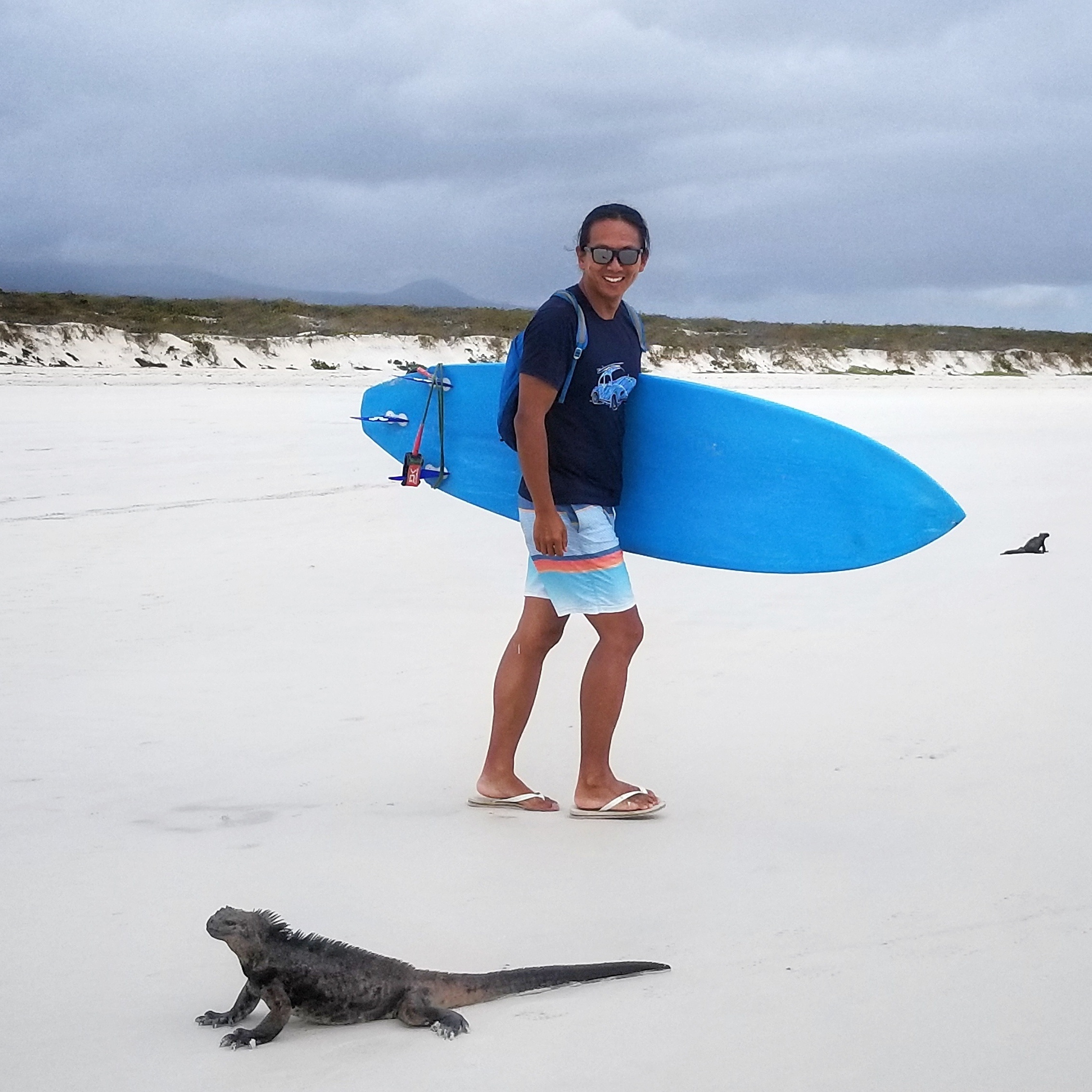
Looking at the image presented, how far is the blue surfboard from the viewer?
151 inches

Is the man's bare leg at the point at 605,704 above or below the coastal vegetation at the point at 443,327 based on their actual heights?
below

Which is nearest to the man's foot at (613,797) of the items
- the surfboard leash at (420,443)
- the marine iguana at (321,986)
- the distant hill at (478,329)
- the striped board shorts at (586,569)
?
the striped board shorts at (586,569)

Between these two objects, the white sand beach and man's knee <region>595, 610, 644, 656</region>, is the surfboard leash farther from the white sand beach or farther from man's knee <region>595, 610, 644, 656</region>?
man's knee <region>595, 610, 644, 656</region>

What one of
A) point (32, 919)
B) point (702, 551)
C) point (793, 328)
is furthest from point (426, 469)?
point (793, 328)

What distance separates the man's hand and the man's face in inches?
21.0

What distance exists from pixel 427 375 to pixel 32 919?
2.14 metres

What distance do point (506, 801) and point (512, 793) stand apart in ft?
0.08

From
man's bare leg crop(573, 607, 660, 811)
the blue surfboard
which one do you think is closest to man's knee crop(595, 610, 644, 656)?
man's bare leg crop(573, 607, 660, 811)

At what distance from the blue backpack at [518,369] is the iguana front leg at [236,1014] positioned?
1386mm

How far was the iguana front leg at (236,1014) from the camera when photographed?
217 centimetres

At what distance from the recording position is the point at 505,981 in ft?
7.36

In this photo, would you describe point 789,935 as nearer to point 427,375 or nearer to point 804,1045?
point 804,1045

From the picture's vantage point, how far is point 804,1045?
2111 millimetres

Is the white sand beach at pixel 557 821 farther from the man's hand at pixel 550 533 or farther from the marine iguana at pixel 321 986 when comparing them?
the man's hand at pixel 550 533
